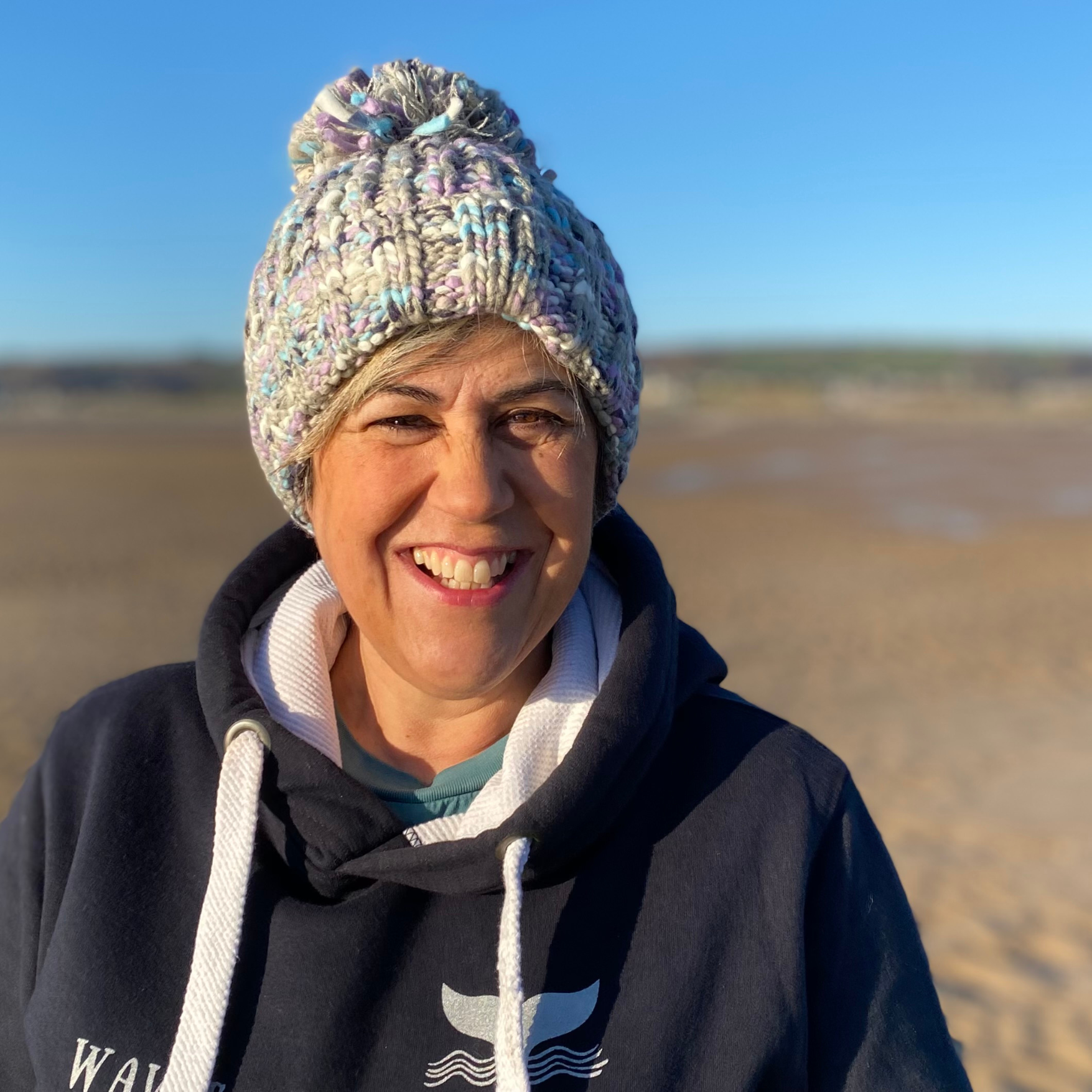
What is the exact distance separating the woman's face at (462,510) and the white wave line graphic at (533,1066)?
1.85 ft

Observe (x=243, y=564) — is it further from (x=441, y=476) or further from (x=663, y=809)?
(x=663, y=809)

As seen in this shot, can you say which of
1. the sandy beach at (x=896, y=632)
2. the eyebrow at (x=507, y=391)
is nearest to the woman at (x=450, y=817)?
the eyebrow at (x=507, y=391)

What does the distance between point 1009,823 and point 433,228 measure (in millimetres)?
5907

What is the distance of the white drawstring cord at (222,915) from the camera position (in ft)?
5.19

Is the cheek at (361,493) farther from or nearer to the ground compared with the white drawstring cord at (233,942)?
farther from the ground

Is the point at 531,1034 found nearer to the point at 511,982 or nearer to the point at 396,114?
the point at 511,982

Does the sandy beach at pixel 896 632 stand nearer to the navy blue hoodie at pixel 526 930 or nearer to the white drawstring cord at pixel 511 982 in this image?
the navy blue hoodie at pixel 526 930

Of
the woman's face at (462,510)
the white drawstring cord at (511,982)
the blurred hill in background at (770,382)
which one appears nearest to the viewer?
the white drawstring cord at (511,982)

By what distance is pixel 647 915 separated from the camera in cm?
170

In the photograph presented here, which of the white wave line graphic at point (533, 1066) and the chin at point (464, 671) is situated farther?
the chin at point (464, 671)

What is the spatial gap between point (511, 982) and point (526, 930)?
12 centimetres

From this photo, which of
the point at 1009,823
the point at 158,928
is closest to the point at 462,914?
the point at 158,928

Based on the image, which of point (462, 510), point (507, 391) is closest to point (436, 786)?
point (462, 510)

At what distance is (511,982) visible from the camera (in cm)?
156
